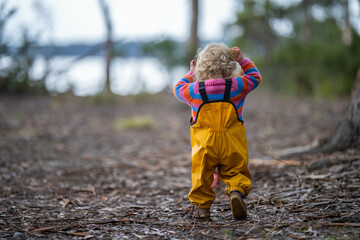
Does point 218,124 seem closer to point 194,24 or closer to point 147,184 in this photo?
point 147,184

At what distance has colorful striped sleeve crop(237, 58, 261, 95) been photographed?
271cm

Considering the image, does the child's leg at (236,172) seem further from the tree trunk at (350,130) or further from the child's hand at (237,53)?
the tree trunk at (350,130)

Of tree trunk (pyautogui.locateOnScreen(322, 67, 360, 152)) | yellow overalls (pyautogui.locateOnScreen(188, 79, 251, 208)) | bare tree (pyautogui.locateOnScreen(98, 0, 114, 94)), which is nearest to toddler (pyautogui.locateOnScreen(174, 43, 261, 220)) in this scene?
yellow overalls (pyautogui.locateOnScreen(188, 79, 251, 208))

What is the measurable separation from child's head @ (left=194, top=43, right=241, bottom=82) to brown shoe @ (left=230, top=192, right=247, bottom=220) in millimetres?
921

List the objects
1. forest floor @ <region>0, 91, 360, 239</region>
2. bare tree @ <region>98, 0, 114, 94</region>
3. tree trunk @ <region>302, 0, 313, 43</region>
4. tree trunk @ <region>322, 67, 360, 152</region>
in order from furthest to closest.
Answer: tree trunk @ <region>302, 0, 313, 43</region> → bare tree @ <region>98, 0, 114, 94</region> → tree trunk @ <region>322, 67, 360, 152</region> → forest floor @ <region>0, 91, 360, 239</region>

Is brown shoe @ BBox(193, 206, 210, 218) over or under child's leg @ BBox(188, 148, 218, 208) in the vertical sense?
under

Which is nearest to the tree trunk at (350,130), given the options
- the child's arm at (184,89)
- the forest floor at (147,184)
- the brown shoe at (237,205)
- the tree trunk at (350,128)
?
the tree trunk at (350,128)

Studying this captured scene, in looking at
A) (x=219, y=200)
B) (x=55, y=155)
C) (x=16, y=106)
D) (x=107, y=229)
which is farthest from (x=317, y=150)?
(x=16, y=106)

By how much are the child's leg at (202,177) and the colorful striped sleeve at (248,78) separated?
58cm

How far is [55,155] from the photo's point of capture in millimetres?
5398

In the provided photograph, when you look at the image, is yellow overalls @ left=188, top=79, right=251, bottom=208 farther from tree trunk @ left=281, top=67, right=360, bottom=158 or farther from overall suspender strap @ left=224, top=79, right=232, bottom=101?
tree trunk @ left=281, top=67, right=360, bottom=158

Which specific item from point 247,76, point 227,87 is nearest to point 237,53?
point 247,76

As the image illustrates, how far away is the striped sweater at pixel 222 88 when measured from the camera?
2.69 metres

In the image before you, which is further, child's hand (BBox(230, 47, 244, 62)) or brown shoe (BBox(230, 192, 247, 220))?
child's hand (BBox(230, 47, 244, 62))
